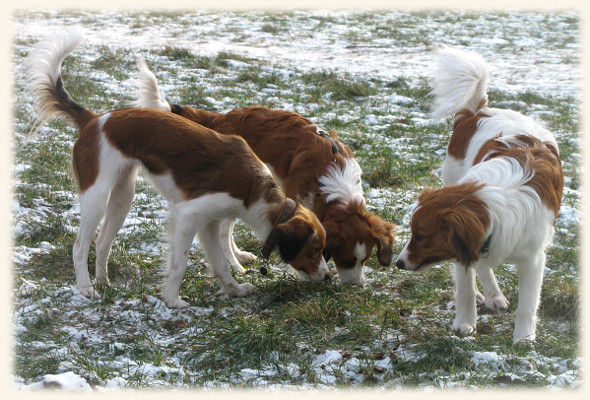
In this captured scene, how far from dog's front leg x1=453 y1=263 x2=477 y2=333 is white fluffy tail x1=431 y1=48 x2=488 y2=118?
1676 mm

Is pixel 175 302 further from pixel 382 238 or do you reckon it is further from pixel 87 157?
pixel 382 238

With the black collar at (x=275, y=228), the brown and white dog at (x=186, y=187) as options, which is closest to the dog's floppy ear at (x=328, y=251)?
the brown and white dog at (x=186, y=187)

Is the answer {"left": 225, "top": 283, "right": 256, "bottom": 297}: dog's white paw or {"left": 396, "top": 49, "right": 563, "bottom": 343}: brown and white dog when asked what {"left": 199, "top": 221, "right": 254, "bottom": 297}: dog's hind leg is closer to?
{"left": 225, "top": 283, "right": 256, "bottom": 297}: dog's white paw

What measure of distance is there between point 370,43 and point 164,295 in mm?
11621

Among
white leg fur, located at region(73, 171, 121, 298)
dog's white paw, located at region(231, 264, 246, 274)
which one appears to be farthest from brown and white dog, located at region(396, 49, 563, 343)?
white leg fur, located at region(73, 171, 121, 298)

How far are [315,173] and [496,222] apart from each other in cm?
188

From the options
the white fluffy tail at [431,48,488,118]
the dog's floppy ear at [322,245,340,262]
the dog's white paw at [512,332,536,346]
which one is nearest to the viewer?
the dog's white paw at [512,332,536,346]

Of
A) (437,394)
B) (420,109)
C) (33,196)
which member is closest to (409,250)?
(437,394)

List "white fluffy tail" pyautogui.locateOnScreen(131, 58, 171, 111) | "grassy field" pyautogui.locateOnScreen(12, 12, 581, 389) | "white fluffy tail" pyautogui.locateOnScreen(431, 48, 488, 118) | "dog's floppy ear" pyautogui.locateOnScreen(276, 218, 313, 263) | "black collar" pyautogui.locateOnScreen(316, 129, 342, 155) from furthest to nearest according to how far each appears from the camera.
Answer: "white fluffy tail" pyautogui.locateOnScreen(131, 58, 171, 111) < "black collar" pyautogui.locateOnScreen(316, 129, 342, 155) < "white fluffy tail" pyautogui.locateOnScreen(431, 48, 488, 118) < "dog's floppy ear" pyautogui.locateOnScreen(276, 218, 313, 263) < "grassy field" pyautogui.locateOnScreen(12, 12, 581, 389)

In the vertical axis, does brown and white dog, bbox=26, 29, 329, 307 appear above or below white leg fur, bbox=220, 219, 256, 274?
above

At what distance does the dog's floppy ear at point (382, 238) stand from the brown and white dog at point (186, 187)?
453 millimetres

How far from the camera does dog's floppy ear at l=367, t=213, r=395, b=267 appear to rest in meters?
4.94

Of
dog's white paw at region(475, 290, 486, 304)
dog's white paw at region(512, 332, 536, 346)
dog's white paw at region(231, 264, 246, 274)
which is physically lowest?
dog's white paw at region(231, 264, 246, 274)

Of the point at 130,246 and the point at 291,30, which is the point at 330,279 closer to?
the point at 130,246
